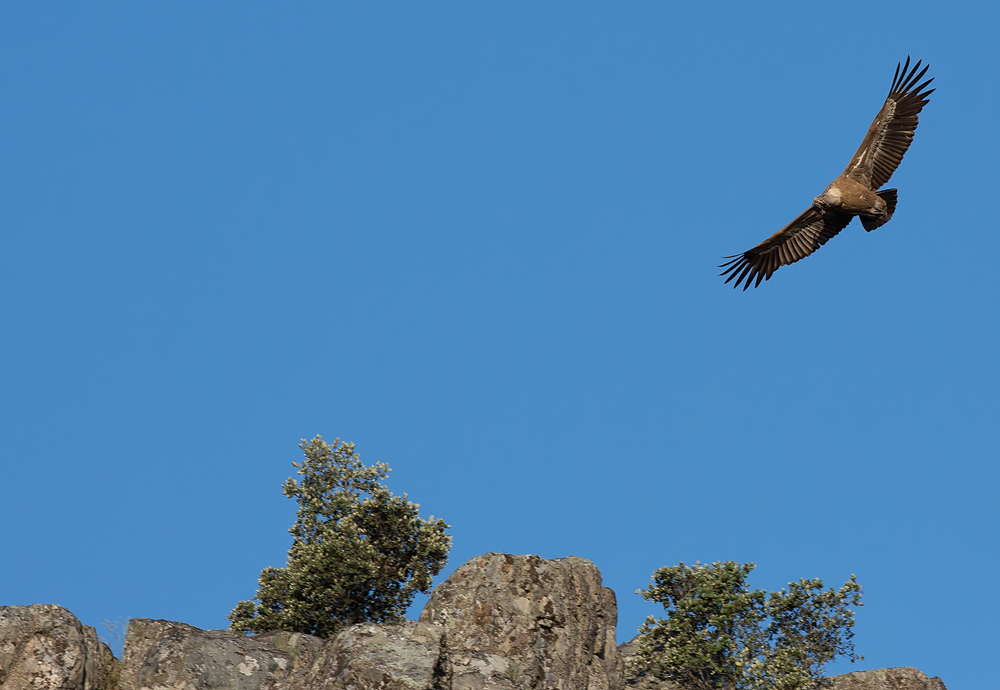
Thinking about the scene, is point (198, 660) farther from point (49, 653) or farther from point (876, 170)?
point (876, 170)

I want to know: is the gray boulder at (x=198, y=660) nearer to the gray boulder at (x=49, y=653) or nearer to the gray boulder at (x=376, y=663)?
the gray boulder at (x=49, y=653)

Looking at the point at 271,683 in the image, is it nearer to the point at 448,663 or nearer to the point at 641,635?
the point at 448,663

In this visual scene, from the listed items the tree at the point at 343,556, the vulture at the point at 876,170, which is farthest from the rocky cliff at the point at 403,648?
the vulture at the point at 876,170

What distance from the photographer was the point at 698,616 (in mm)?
32469

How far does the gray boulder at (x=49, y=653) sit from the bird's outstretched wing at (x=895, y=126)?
76.9 ft

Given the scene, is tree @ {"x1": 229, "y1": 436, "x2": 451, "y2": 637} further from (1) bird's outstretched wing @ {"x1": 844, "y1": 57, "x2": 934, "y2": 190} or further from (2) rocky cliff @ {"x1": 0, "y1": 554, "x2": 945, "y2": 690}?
(1) bird's outstretched wing @ {"x1": 844, "y1": 57, "x2": 934, "y2": 190}

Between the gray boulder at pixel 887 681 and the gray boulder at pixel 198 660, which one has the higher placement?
the gray boulder at pixel 887 681

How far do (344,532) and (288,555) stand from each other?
238 cm

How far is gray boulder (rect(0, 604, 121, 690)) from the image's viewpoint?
2444 centimetres

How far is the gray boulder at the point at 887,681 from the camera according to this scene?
30.6m

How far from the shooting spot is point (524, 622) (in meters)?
27.6

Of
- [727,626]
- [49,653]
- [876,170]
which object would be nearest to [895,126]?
[876,170]

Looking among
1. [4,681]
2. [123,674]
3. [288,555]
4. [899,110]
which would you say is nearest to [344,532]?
[288,555]

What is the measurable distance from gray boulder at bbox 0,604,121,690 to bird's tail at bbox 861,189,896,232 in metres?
22.7
